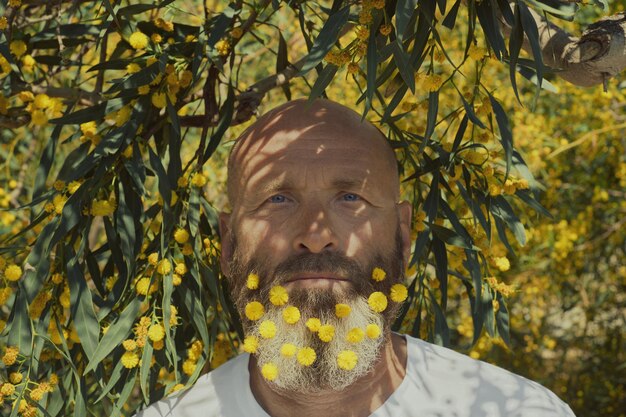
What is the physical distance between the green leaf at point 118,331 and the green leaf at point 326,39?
666mm

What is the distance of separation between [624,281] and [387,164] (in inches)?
111

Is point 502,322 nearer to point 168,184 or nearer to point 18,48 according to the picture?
point 168,184

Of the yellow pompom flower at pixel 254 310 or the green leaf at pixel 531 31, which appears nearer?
the green leaf at pixel 531 31

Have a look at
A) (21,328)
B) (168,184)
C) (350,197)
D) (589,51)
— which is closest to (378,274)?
(350,197)

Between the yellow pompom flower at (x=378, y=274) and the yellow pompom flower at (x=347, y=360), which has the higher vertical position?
the yellow pompom flower at (x=378, y=274)

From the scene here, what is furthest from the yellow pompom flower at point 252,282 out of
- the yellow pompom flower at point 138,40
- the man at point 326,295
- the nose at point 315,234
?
the yellow pompom flower at point 138,40

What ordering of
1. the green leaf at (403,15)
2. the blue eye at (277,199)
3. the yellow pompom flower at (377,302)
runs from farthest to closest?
the blue eye at (277,199) < the yellow pompom flower at (377,302) < the green leaf at (403,15)

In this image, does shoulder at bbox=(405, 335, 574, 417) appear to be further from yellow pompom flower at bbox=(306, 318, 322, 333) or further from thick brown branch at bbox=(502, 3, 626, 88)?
thick brown branch at bbox=(502, 3, 626, 88)

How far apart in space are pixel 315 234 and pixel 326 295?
4.9 inches

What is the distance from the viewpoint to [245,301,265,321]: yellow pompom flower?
5.81ft

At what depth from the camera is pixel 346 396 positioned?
1.90 metres

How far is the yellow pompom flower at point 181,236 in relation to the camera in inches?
75.4

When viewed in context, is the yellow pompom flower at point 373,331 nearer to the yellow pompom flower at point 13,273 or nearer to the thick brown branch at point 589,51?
the thick brown branch at point 589,51

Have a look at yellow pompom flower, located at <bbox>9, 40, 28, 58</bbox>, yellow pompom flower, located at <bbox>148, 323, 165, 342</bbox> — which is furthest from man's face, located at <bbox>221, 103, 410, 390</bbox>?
yellow pompom flower, located at <bbox>9, 40, 28, 58</bbox>
